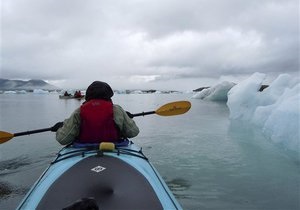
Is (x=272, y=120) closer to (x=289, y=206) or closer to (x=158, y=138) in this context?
(x=158, y=138)

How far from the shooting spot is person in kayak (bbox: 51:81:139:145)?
3070 mm

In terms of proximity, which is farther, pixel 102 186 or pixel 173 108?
pixel 173 108

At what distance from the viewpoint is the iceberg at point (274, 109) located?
23.1 ft

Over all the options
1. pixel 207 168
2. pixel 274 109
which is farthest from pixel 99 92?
pixel 274 109

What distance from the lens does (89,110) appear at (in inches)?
121

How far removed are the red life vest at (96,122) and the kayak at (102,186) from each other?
40cm

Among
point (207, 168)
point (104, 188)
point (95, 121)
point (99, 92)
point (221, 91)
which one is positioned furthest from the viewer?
point (221, 91)

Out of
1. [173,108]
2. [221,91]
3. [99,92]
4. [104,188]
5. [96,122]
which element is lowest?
[221,91]

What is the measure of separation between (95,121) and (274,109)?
7677 millimetres

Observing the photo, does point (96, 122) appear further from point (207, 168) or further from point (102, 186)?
point (207, 168)

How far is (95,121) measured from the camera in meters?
3.06

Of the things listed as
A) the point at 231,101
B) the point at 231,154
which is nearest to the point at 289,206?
the point at 231,154

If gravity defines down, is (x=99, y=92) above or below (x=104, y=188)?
above

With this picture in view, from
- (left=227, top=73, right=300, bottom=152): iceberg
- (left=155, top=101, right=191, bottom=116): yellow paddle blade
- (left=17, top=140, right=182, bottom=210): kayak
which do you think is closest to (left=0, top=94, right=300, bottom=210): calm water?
(left=227, top=73, right=300, bottom=152): iceberg
